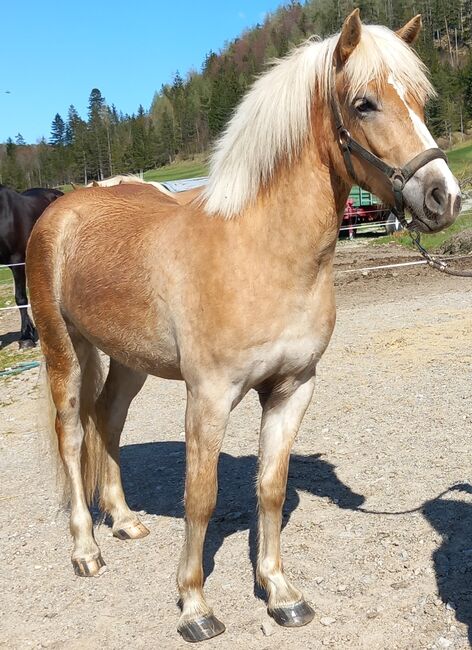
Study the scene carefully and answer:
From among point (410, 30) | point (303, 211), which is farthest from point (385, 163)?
point (410, 30)

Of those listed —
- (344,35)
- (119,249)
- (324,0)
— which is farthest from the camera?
(324,0)

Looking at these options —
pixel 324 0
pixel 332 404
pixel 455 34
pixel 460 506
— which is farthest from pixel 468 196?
pixel 324 0

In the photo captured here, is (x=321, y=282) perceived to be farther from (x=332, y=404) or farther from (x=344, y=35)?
(x=332, y=404)

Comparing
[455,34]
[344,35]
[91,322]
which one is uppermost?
[455,34]

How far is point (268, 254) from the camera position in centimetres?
259

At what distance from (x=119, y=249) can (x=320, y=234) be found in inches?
41.3

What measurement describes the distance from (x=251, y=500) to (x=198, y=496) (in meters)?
1.40

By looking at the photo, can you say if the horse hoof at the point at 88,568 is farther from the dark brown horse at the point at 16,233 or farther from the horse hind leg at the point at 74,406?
the dark brown horse at the point at 16,233

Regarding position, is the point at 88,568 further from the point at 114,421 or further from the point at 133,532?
the point at 114,421

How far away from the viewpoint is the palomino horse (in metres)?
2.33

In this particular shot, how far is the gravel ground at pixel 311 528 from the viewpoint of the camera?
283 centimetres

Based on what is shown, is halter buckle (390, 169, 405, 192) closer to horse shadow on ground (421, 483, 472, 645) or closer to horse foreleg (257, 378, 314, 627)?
horse foreleg (257, 378, 314, 627)

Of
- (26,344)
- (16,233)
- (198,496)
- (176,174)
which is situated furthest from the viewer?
(176,174)

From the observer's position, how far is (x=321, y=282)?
2691 millimetres
